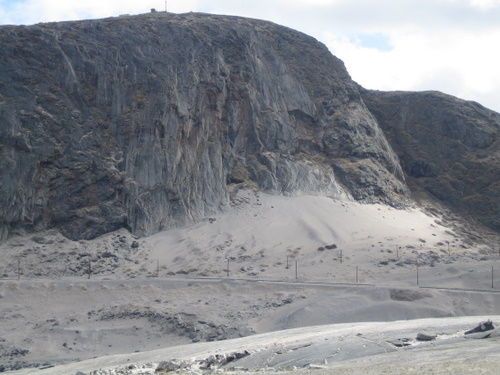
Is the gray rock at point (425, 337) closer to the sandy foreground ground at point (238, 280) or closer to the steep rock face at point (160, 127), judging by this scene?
the sandy foreground ground at point (238, 280)

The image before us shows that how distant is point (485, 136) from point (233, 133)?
18.8m

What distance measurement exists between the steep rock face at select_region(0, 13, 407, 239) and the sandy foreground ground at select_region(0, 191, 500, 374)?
87.5 inches

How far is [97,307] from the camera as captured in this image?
39.8 meters

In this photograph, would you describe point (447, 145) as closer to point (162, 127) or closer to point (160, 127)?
point (162, 127)

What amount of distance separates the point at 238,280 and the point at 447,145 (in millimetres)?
25901

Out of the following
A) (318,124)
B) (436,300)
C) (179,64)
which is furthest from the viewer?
(318,124)

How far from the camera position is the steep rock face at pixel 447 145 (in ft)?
195

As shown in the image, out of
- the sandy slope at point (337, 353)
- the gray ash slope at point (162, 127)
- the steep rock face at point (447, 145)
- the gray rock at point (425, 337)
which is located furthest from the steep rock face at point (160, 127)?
the gray rock at point (425, 337)

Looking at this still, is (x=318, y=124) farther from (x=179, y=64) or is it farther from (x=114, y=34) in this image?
(x=114, y=34)

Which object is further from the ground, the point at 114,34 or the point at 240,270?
the point at 114,34

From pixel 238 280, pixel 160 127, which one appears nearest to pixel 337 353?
pixel 238 280

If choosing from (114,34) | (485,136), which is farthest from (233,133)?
(485,136)

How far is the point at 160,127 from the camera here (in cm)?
5297

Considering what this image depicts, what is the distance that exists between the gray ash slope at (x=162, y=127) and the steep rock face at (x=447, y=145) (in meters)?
1.72
